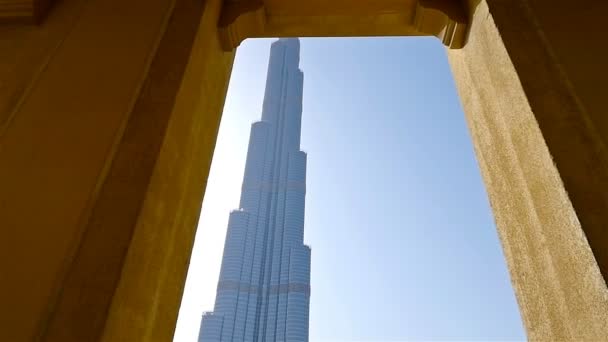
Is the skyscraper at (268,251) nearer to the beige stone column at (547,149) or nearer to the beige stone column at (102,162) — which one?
the beige stone column at (102,162)

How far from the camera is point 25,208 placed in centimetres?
203

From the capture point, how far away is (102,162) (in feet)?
7.10

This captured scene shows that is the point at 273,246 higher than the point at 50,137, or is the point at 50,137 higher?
the point at 273,246

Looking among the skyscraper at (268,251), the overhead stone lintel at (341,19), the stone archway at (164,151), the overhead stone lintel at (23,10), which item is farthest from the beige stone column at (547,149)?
the skyscraper at (268,251)

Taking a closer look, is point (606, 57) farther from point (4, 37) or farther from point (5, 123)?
point (4, 37)

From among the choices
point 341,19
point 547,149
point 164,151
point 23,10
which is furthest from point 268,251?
point 547,149

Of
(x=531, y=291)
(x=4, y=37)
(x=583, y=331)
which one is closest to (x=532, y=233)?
(x=531, y=291)

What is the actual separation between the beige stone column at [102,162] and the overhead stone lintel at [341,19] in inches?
14.2

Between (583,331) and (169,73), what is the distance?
2517mm

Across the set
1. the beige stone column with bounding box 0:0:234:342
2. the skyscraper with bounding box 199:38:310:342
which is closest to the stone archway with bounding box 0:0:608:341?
the beige stone column with bounding box 0:0:234:342

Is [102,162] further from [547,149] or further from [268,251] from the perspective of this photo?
[268,251]

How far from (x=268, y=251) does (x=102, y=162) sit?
78.0 meters

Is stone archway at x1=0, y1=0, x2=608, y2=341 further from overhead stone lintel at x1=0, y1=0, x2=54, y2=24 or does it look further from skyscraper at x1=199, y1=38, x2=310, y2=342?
skyscraper at x1=199, y1=38, x2=310, y2=342

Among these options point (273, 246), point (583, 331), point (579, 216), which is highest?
point (273, 246)
